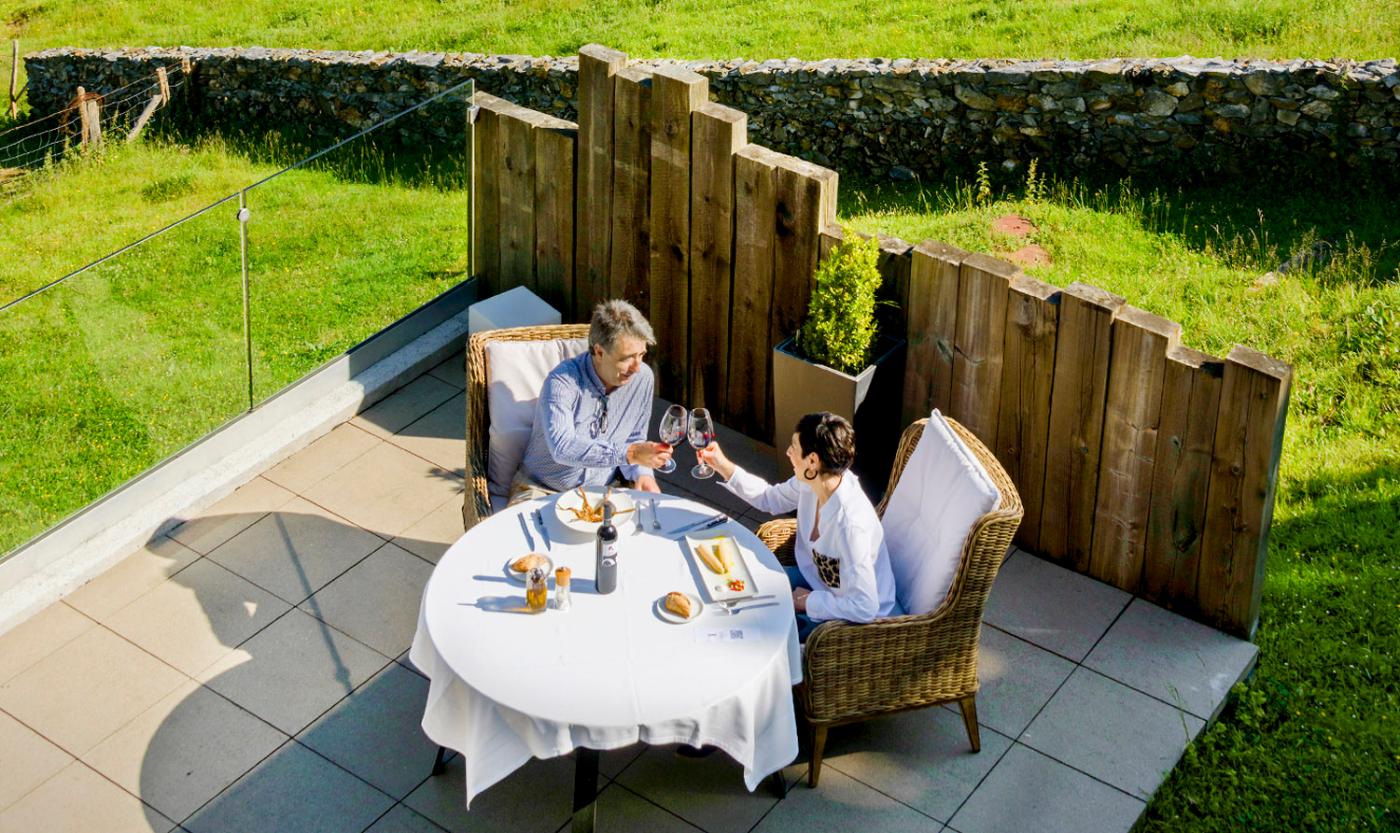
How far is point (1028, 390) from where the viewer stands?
6.03 metres

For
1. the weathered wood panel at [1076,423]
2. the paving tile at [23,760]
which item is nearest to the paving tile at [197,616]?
the paving tile at [23,760]

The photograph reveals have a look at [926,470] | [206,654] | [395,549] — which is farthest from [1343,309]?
[206,654]

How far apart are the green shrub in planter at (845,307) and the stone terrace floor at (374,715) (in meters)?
0.91

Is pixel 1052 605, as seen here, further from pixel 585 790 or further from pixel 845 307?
pixel 585 790

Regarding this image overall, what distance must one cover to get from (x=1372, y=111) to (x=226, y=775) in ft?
27.7

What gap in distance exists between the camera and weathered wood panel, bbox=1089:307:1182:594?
5.58m

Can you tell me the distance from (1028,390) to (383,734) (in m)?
2.98

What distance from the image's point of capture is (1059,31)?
1219 cm

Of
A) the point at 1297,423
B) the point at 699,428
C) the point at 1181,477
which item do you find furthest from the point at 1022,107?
the point at 699,428

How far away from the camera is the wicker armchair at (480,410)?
5763 millimetres

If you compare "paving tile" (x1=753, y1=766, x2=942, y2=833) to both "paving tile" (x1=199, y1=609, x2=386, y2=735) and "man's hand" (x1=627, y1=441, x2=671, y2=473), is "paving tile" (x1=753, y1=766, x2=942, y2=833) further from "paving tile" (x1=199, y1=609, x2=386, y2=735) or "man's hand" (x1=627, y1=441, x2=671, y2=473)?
"paving tile" (x1=199, y1=609, x2=386, y2=735)

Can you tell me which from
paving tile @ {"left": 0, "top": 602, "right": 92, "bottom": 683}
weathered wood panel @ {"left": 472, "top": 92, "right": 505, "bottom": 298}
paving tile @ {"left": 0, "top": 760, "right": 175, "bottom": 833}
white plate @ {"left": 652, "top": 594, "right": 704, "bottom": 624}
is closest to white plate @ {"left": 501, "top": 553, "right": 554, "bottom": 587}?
white plate @ {"left": 652, "top": 594, "right": 704, "bottom": 624}

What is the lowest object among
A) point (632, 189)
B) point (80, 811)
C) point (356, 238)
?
point (80, 811)

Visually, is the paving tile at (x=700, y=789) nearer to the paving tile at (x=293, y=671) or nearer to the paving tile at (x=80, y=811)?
the paving tile at (x=293, y=671)
